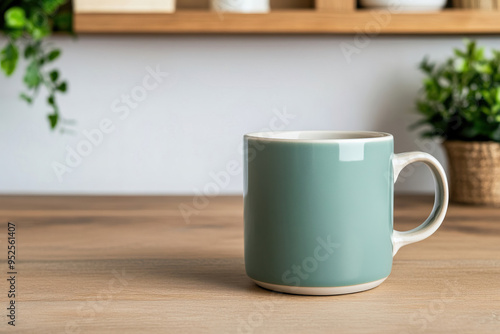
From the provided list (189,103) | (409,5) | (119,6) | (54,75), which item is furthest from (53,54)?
(409,5)

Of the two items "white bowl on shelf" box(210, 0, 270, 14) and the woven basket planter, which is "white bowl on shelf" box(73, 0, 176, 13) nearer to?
"white bowl on shelf" box(210, 0, 270, 14)

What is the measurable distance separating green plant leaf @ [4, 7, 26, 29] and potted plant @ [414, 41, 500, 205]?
2.56 feet

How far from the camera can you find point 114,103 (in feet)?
4.08

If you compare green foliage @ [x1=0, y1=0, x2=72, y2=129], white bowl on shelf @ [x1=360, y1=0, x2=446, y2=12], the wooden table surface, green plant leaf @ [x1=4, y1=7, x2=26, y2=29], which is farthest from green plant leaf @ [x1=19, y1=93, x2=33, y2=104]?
white bowl on shelf @ [x1=360, y1=0, x2=446, y2=12]

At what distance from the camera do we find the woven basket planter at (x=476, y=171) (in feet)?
3.31

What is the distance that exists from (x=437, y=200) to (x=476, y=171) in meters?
0.48

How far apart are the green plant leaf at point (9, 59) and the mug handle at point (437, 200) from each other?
32.4 inches

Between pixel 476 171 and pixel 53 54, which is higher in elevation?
pixel 53 54

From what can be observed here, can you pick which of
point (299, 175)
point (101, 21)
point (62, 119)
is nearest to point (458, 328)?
point (299, 175)

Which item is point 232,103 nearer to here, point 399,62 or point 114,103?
point 114,103

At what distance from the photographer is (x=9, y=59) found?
111cm

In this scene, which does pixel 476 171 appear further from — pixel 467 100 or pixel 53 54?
pixel 53 54

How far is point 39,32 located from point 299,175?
762 millimetres

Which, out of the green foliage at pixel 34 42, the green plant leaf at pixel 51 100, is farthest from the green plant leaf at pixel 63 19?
the green plant leaf at pixel 51 100
